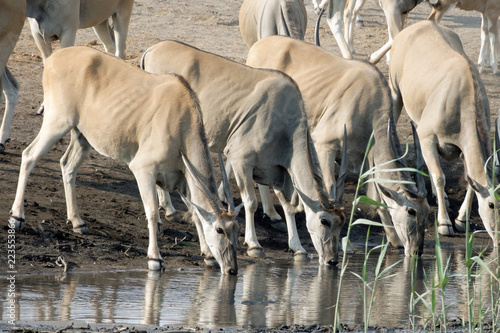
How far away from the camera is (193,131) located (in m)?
7.20

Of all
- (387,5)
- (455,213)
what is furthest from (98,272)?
(387,5)

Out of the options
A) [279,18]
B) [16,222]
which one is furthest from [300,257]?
[279,18]

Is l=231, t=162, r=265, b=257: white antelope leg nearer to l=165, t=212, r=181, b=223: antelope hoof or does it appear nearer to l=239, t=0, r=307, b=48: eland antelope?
l=165, t=212, r=181, b=223: antelope hoof

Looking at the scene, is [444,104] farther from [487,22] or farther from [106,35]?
[487,22]

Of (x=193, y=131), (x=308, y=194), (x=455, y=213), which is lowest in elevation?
(x=455, y=213)

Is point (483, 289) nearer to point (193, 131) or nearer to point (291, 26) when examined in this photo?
point (193, 131)

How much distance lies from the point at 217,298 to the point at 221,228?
74cm

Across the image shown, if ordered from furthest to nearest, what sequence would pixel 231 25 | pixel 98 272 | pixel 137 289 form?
pixel 231 25 → pixel 98 272 → pixel 137 289

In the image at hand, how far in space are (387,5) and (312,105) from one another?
4.91m

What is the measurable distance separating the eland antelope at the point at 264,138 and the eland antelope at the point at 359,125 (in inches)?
26.6

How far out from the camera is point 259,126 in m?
8.04

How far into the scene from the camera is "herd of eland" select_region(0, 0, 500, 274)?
7.23 meters

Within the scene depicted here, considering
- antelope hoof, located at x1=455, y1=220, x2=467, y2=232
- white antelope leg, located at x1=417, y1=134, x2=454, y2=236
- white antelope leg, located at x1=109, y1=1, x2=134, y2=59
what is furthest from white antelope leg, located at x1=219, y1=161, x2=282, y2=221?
white antelope leg, located at x1=109, y1=1, x2=134, y2=59

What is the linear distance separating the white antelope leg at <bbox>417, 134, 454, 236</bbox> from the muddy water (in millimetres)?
1864
